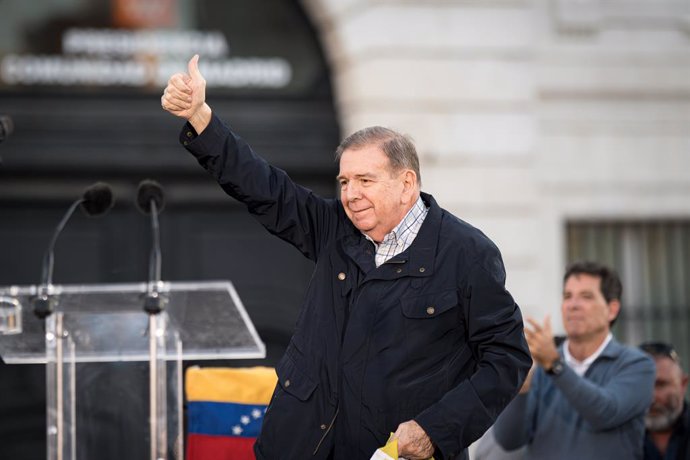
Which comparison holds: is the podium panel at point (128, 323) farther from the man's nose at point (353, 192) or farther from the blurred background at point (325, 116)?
the blurred background at point (325, 116)

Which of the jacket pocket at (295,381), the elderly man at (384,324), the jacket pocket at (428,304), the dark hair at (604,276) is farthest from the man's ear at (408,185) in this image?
the dark hair at (604,276)

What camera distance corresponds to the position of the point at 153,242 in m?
5.47

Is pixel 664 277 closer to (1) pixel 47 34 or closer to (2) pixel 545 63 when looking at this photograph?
(2) pixel 545 63

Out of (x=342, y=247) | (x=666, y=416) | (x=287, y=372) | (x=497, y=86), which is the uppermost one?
(x=497, y=86)

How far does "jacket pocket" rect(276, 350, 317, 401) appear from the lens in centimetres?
430

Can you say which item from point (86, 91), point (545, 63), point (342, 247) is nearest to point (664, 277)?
point (545, 63)

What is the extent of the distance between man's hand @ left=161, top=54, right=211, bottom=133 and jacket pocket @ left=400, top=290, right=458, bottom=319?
0.87 meters

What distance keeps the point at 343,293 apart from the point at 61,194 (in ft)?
18.5

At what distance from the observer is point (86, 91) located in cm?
975

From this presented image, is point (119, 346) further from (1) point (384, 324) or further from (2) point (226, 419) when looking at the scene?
(1) point (384, 324)

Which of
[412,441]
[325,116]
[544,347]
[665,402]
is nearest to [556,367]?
[544,347]

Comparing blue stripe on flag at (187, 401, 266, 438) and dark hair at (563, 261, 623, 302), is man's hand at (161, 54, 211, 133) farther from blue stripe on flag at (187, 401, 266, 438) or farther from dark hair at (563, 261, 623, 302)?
dark hair at (563, 261, 623, 302)

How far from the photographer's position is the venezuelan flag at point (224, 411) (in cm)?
544

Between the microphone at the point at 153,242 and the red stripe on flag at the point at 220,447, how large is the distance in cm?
63
